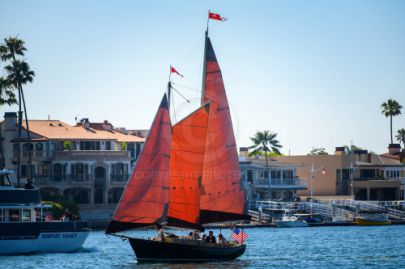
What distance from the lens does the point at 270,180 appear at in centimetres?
14025

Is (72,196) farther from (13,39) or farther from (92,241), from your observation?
(92,241)

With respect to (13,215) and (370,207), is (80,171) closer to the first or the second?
(370,207)

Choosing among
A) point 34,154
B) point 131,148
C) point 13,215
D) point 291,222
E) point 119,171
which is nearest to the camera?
point 13,215

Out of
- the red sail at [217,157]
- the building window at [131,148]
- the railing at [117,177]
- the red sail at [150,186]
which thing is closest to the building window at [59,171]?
the railing at [117,177]

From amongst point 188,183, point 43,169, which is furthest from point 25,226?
point 43,169

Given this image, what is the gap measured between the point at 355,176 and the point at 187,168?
308 ft

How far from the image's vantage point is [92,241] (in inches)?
3593

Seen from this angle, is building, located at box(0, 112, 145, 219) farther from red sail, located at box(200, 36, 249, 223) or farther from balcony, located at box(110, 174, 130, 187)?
red sail, located at box(200, 36, 249, 223)

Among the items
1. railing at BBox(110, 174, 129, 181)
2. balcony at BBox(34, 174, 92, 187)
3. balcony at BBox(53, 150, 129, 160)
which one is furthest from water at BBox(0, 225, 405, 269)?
balcony at BBox(53, 150, 129, 160)

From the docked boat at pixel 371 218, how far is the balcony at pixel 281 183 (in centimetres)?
1534

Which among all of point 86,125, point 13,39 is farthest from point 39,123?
point 13,39

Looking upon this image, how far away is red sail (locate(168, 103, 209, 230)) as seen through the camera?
210 ft

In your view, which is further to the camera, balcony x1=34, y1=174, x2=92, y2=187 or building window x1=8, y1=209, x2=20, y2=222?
balcony x1=34, y1=174, x2=92, y2=187

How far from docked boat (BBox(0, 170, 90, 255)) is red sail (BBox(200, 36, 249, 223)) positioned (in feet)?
44.5
